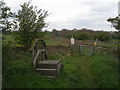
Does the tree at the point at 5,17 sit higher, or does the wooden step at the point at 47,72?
the tree at the point at 5,17

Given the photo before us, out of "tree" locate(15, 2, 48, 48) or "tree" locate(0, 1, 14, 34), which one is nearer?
"tree" locate(0, 1, 14, 34)

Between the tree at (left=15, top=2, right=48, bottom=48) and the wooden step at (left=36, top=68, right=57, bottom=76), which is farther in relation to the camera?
the tree at (left=15, top=2, right=48, bottom=48)

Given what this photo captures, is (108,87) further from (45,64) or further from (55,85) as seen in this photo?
(45,64)

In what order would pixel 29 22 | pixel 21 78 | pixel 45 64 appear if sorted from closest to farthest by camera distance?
pixel 21 78 → pixel 45 64 → pixel 29 22

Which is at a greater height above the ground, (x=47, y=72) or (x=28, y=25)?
(x=28, y=25)

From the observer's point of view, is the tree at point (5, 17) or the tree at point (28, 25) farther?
the tree at point (28, 25)

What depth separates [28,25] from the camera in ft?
32.7

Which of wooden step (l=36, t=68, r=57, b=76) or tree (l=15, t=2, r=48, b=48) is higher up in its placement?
tree (l=15, t=2, r=48, b=48)

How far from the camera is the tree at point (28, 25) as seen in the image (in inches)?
395

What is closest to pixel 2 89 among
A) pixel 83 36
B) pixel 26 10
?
pixel 26 10

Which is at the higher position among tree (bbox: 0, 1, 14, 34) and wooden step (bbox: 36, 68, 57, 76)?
tree (bbox: 0, 1, 14, 34)

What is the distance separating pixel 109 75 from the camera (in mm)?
7488

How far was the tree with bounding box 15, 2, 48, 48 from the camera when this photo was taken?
10.0 metres

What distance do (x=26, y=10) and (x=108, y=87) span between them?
683cm
